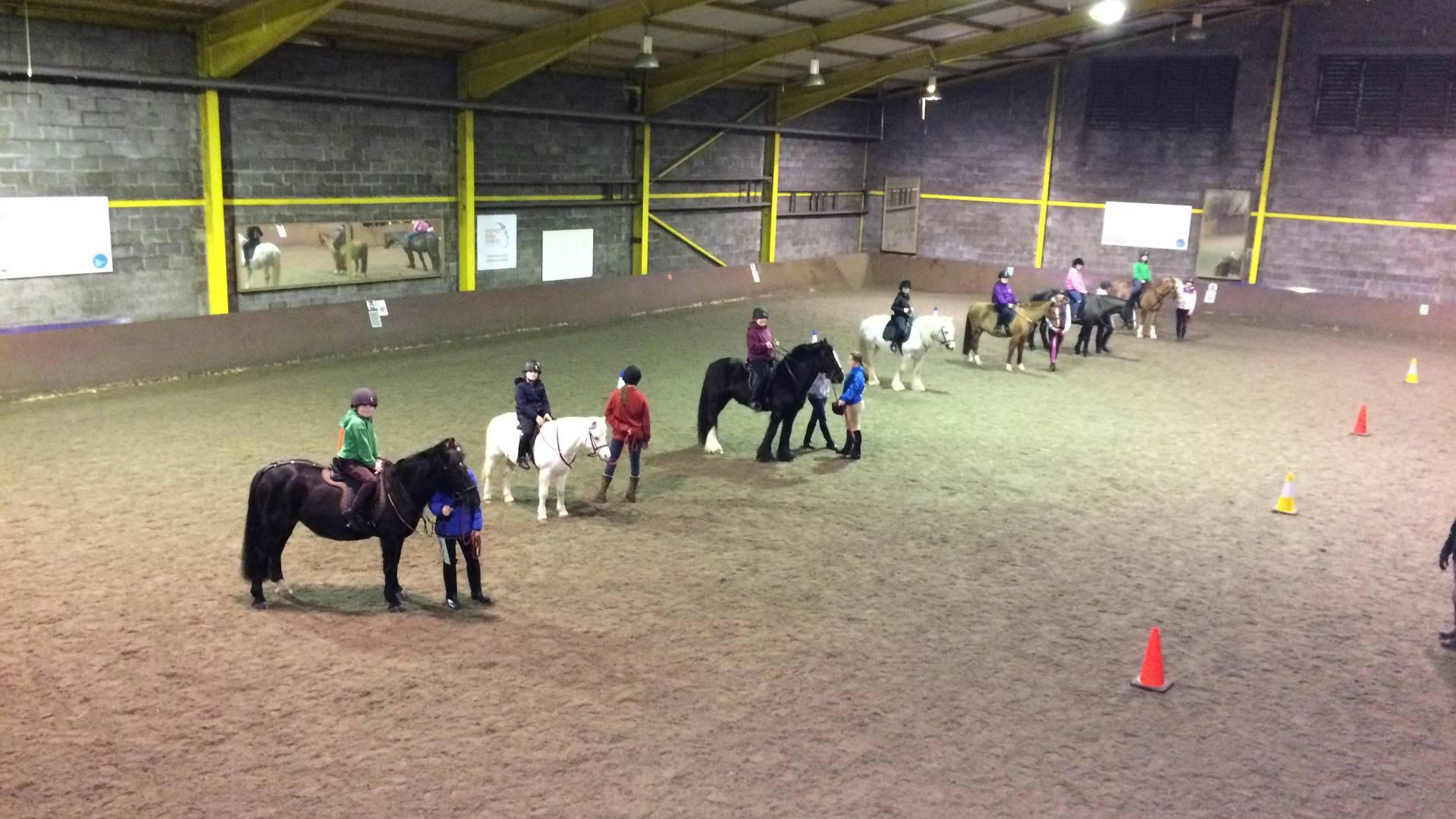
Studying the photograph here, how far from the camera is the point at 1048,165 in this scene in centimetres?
2720

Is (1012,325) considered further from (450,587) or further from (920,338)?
(450,587)

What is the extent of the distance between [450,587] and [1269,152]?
75.5 feet

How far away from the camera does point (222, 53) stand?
47.0 feet

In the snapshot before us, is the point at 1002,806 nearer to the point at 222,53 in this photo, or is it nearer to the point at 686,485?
the point at 686,485

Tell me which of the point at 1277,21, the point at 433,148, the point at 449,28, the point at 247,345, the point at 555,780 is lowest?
the point at 555,780

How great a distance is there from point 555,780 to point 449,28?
545 inches

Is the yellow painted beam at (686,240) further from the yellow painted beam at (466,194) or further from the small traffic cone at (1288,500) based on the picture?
the small traffic cone at (1288,500)

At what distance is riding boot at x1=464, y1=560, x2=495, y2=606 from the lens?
7.30 metres

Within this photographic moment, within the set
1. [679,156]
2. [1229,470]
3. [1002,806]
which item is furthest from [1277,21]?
[1002,806]

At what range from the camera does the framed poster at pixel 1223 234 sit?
80.8ft

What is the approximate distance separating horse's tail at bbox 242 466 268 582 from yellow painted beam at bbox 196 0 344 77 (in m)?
8.32

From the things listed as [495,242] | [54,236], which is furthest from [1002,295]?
[54,236]

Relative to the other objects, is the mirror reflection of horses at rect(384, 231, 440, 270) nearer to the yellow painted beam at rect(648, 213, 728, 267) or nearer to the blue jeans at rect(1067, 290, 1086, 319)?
the yellow painted beam at rect(648, 213, 728, 267)

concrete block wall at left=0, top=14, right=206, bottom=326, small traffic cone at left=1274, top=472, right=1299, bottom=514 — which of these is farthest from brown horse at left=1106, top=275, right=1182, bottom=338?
concrete block wall at left=0, top=14, right=206, bottom=326
